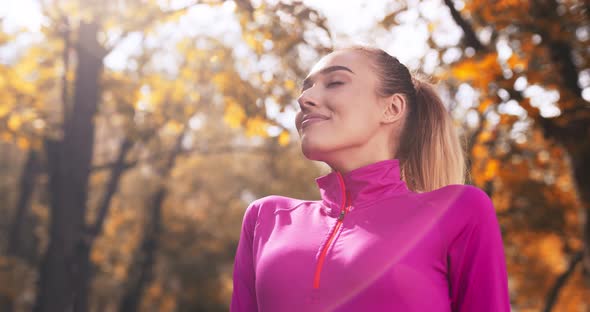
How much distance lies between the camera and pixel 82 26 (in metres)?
6.57

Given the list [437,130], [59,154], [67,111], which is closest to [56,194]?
[59,154]

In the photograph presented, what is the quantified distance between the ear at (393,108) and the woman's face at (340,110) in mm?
27

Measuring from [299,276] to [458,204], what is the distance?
49 centimetres

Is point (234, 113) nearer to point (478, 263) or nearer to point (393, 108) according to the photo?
point (393, 108)

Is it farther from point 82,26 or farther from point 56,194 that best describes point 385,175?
point 56,194

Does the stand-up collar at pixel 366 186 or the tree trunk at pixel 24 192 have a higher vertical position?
the stand-up collar at pixel 366 186

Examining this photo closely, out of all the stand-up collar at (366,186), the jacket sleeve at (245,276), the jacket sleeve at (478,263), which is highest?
the stand-up collar at (366,186)

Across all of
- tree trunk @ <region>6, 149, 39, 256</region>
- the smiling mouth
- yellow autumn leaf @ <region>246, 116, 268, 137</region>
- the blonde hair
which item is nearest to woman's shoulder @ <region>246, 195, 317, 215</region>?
the smiling mouth

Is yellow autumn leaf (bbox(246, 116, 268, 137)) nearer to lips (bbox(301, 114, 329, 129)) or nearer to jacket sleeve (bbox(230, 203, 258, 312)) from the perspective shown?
jacket sleeve (bbox(230, 203, 258, 312))

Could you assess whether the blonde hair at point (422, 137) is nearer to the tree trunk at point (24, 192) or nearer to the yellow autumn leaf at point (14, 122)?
the yellow autumn leaf at point (14, 122)

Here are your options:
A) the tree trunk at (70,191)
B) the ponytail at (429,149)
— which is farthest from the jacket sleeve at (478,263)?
the tree trunk at (70,191)

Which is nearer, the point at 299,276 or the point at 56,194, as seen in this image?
the point at 299,276

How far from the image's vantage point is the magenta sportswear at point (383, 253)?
158cm

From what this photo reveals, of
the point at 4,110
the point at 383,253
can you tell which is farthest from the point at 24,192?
the point at 383,253
